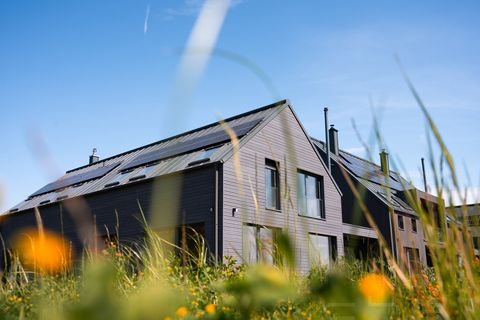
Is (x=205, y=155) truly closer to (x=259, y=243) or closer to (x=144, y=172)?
(x=144, y=172)

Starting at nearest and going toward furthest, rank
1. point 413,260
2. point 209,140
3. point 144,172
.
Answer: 1. point 413,260
2. point 209,140
3. point 144,172

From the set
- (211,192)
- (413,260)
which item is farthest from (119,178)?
(413,260)

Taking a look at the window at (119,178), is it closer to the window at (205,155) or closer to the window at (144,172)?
the window at (144,172)

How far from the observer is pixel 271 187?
13.1 meters

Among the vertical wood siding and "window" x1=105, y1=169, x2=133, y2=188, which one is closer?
the vertical wood siding

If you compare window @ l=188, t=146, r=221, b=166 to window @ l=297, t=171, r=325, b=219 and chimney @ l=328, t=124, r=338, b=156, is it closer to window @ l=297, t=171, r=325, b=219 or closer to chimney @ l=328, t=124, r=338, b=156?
window @ l=297, t=171, r=325, b=219

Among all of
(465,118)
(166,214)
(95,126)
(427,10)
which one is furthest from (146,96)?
(166,214)

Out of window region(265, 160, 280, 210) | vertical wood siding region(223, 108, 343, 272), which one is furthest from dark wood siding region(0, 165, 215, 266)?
window region(265, 160, 280, 210)

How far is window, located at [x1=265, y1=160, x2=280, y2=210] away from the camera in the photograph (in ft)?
42.4

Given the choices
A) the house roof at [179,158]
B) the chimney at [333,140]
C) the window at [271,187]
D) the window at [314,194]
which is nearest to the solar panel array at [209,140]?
the house roof at [179,158]

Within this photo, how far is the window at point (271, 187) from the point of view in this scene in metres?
12.9

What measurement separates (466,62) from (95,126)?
1.69m

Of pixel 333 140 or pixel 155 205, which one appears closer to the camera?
pixel 155 205

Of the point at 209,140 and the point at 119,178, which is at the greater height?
the point at 209,140
